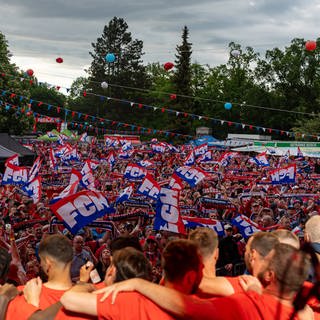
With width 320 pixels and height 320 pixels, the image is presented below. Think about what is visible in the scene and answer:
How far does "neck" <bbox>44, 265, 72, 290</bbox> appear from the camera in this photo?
3510mm

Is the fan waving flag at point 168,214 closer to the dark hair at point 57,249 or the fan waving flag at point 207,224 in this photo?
the fan waving flag at point 207,224

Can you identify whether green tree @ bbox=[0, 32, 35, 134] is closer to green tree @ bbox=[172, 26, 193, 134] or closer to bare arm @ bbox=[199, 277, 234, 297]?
green tree @ bbox=[172, 26, 193, 134]

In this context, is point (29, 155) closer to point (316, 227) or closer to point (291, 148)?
point (291, 148)

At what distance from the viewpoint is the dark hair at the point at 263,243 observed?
11.9 ft

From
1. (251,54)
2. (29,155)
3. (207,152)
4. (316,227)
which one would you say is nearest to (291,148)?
(207,152)

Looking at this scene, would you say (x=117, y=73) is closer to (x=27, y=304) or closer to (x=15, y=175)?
(x=15, y=175)

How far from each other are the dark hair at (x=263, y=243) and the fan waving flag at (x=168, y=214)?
5.79m

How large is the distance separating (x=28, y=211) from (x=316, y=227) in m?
10.4

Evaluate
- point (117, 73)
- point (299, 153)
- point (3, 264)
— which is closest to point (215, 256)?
point (3, 264)

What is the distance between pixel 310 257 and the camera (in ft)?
9.62

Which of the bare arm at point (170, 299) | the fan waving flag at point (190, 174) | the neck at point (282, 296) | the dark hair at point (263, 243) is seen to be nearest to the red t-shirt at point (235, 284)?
the dark hair at point (263, 243)

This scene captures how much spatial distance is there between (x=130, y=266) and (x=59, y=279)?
1.89 feet

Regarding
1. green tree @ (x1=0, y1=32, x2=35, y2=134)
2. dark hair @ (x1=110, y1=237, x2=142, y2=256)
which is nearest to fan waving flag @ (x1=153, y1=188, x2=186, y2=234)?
dark hair @ (x1=110, y1=237, x2=142, y2=256)

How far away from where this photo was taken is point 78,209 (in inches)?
357
